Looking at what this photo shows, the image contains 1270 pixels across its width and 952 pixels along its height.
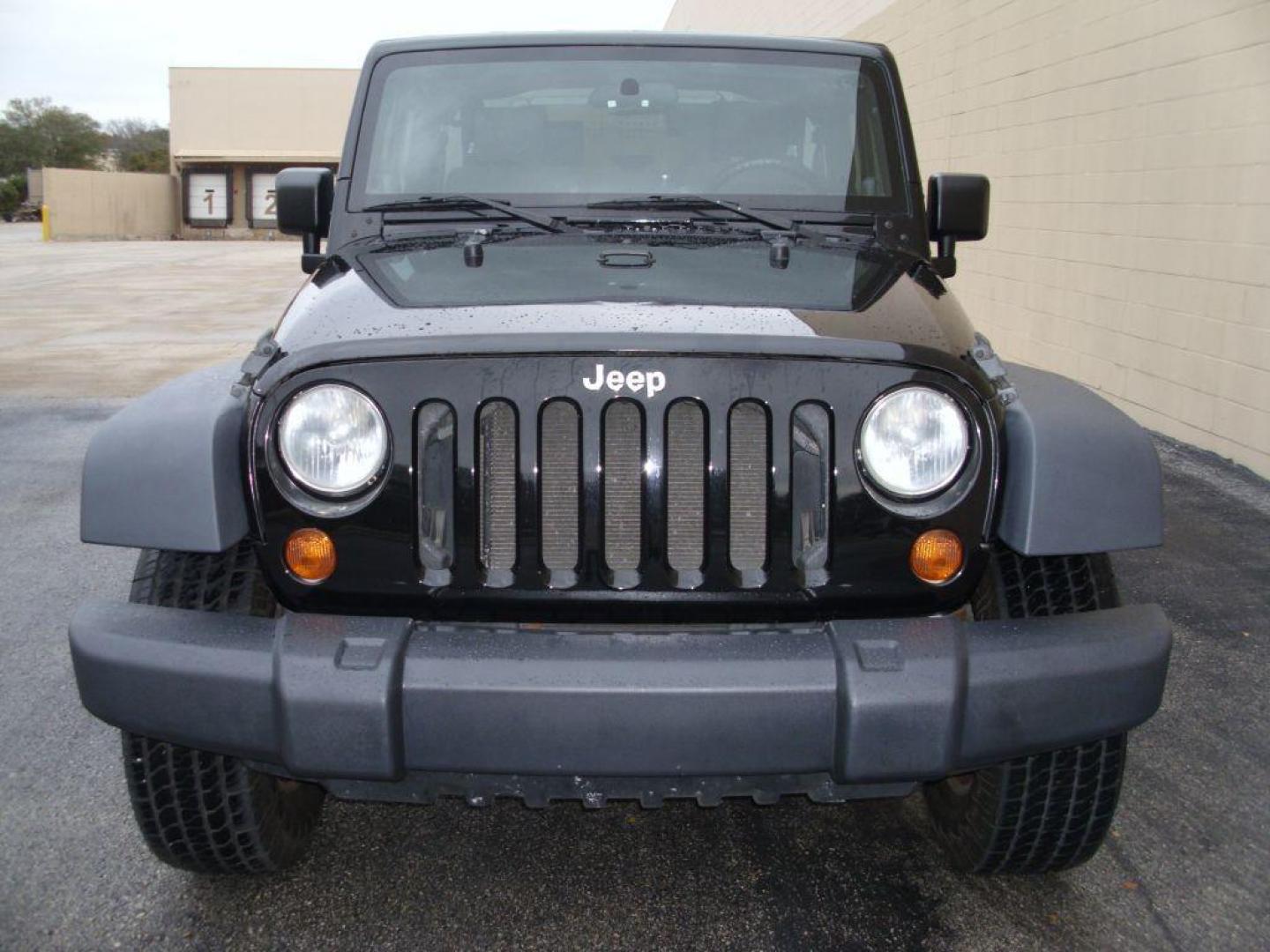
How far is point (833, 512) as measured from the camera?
2320 mm

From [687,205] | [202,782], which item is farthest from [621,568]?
[687,205]

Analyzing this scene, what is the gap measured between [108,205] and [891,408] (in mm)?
44333

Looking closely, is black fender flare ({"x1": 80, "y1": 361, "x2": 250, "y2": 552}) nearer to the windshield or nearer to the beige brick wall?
the windshield

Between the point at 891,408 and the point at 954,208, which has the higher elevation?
the point at 954,208

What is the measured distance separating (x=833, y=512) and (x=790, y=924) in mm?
927

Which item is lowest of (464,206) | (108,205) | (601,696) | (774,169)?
(601,696)

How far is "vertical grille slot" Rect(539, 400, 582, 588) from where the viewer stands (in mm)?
2330

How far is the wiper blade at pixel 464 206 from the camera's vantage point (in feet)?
10.7

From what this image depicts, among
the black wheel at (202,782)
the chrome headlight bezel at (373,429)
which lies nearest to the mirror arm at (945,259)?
the chrome headlight bezel at (373,429)

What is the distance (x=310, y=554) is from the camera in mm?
2355

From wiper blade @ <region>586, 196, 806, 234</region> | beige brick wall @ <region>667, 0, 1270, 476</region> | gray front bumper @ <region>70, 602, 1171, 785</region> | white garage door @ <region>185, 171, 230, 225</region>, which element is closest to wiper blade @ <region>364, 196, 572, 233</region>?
wiper blade @ <region>586, 196, 806, 234</region>

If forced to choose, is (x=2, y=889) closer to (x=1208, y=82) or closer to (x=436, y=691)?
(x=436, y=691)

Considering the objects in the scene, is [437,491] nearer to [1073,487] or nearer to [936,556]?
[936,556]

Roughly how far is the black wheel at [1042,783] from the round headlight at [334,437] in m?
1.23
